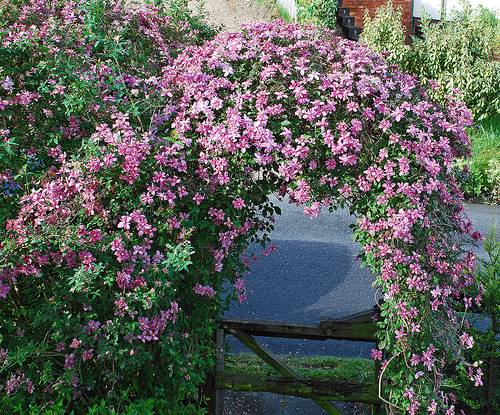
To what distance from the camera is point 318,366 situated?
622 cm

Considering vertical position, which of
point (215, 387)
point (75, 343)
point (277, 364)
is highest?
point (75, 343)

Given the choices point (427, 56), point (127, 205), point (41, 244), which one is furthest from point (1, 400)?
point (427, 56)

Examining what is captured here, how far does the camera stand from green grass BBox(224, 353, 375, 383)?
18.8 feet

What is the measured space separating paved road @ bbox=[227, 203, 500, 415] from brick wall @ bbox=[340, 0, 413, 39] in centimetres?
804

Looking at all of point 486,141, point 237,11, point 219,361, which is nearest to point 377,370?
point 219,361

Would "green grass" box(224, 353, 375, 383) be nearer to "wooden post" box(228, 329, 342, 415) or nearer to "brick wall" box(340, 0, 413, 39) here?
"wooden post" box(228, 329, 342, 415)

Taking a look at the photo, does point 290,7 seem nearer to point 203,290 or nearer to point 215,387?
point 215,387

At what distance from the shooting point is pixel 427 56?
1332 centimetres

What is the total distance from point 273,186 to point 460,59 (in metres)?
10.0

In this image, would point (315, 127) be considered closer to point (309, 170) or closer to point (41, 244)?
point (309, 170)

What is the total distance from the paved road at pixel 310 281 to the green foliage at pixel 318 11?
6956 mm

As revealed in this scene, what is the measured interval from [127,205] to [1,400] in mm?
1072

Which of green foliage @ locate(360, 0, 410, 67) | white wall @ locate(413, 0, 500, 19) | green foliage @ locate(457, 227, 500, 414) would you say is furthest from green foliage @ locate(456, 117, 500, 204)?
green foliage @ locate(457, 227, 500, 414)

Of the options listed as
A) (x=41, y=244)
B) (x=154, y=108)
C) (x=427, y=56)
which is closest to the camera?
(x=41, y=244)
